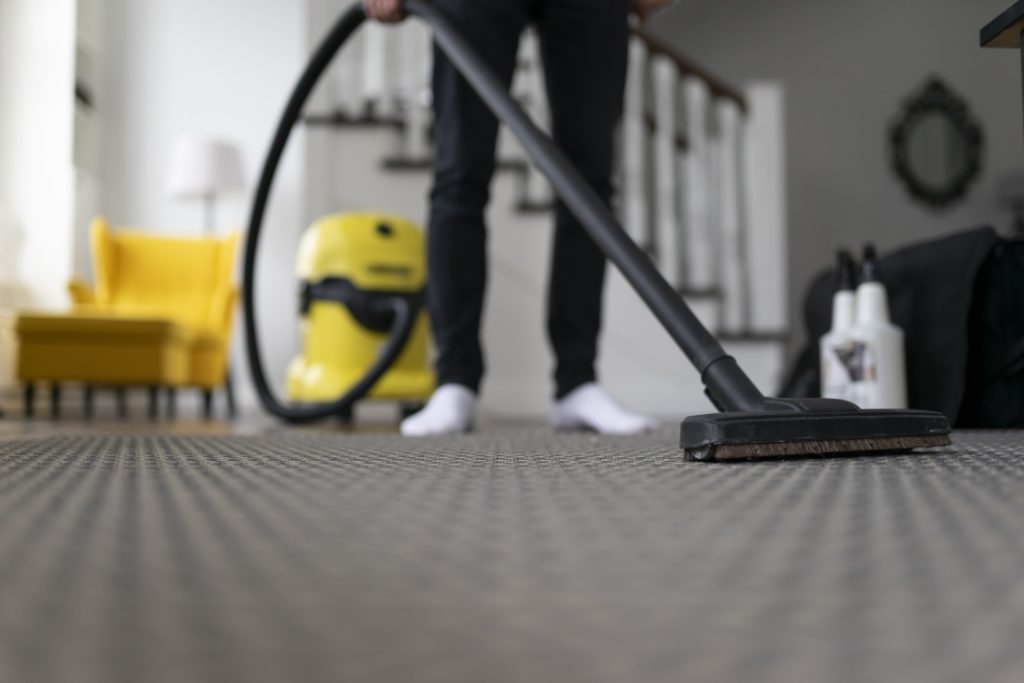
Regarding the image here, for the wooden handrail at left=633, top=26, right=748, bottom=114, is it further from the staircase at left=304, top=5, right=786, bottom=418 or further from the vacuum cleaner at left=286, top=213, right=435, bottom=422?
the vacuum cleaner at left=286, top=213, right=435, bottom=422

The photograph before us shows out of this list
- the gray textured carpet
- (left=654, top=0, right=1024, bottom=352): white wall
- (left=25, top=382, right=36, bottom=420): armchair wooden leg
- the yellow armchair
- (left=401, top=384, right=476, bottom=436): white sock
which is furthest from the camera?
(left=654, top=0, right=1024, bottom=352): white wall

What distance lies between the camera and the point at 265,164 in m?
1.69

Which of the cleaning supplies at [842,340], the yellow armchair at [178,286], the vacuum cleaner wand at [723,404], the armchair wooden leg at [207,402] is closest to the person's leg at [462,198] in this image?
the vacuum cleaner wand at [723,404]

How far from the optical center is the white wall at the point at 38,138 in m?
2.98

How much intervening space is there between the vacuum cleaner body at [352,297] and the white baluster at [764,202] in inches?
52.6

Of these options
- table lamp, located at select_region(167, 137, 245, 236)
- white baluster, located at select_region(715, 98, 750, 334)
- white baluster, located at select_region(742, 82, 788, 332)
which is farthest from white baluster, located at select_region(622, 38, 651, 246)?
table lamp, located at select_region(167, 137, 245, 236)

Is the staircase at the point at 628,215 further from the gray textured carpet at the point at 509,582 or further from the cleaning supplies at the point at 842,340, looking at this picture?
the gray textured carpet at the point at 509,582

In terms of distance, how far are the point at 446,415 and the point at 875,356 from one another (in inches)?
23.4

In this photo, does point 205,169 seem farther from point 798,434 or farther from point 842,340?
point 798,434

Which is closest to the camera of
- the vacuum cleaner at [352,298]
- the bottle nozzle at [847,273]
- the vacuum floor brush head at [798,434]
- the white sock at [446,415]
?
the vacuum floor brush head at [798,434]

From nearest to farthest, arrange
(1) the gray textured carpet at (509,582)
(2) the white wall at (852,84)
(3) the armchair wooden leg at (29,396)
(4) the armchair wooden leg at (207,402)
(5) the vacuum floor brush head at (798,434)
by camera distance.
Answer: (1) the gray textured carpet at (509,582), (5) the vacuum floor brush head at (798,434), (3) the armchair wooden leg at (29,396), (4) the armchair wooden leg at (207,402), (2) the white wall at (852,84)

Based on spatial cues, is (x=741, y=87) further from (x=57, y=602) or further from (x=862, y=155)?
(x=57, y=602)

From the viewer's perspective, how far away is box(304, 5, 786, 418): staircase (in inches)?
130

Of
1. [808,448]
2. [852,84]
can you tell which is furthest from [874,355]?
[852,84]
